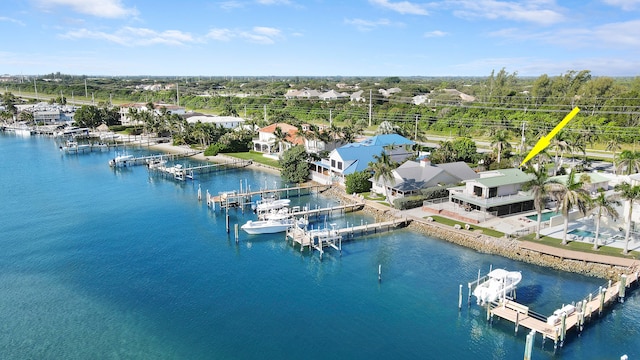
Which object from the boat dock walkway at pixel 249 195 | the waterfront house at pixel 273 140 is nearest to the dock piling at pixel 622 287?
the boat dock walkway at pixel 249 195

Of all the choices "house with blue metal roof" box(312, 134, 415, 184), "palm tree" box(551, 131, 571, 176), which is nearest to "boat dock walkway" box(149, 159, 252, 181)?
"house with blue metal roof" box(312, 134, 415, 184)

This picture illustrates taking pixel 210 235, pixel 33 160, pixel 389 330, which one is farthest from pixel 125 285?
pixel 33 160

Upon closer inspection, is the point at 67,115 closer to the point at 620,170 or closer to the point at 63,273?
the point at 63,273

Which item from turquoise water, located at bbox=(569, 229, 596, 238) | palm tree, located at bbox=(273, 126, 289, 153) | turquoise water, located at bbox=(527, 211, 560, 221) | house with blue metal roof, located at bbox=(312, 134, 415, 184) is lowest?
turquoise water, located at bbox=(569, 229, 596, 238)

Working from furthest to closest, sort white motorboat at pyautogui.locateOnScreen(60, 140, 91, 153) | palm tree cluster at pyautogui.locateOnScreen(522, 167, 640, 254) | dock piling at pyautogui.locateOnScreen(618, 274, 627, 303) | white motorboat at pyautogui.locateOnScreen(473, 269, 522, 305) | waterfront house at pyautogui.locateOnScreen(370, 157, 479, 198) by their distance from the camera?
white motorboat at pyautogui.locateOnScreen(60, 140, 91, 153) < waterfront house at pyautogui.locateOnScreen(370, 157, 479, 198) < palm tree cluster at pyautogui.locateOnScreen(522, 167, 640, 254) < dock piling at pyautogui.locateOnScreen(618, 274, 627, 303) < white motorboat at pyautogui.locateOnScreen(473, 269, 522, 305)

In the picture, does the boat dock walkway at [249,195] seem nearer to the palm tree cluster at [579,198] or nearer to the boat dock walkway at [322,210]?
the boat dock walkway at [322,210]

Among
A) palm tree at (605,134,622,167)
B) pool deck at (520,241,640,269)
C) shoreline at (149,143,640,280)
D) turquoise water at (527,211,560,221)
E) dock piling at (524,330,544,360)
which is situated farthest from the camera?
palm tree at (605,134,622,167)

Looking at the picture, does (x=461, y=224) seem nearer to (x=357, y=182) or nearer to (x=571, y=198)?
(x=571, y=198)

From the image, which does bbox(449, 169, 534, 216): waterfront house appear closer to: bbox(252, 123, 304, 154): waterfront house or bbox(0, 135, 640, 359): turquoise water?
bbox(0, 135, 640, 359): turquoise water
